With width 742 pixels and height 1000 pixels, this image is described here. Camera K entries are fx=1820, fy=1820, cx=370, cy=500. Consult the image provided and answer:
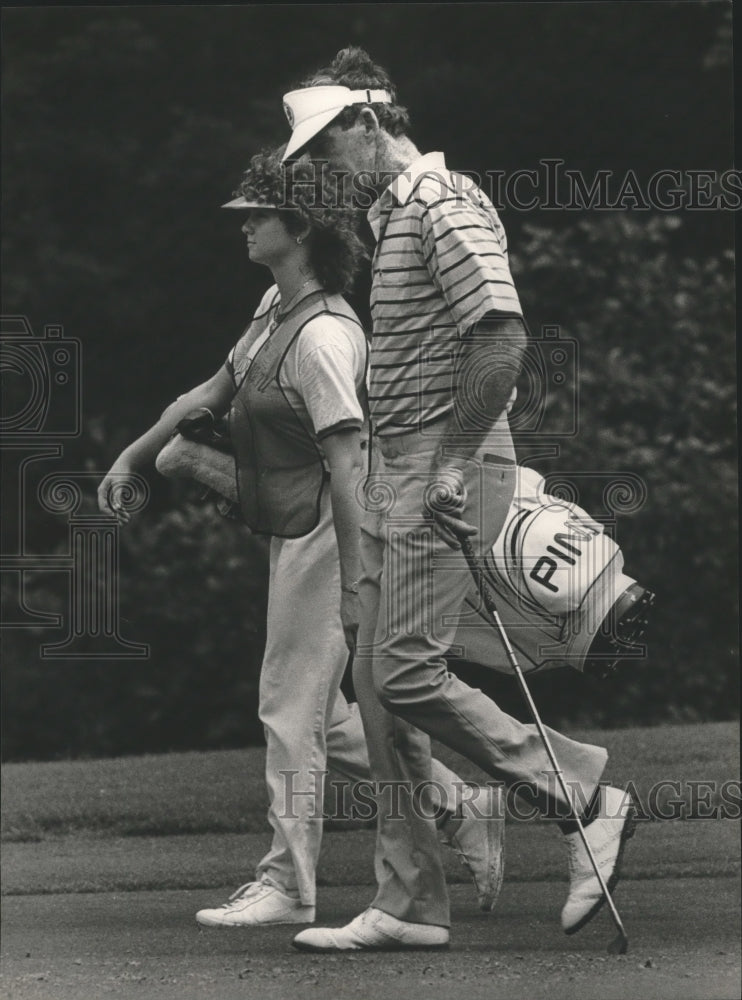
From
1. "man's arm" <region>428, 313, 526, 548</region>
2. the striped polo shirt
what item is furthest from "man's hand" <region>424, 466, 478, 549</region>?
the striped polo shirt

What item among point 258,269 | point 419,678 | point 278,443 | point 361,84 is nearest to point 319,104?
point 361,84

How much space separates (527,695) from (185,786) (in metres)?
3.20

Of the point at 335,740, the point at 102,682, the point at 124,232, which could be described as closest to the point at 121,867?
the point at 335,740

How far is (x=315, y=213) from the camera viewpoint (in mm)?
4883

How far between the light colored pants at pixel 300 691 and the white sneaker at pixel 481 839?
0.08 m

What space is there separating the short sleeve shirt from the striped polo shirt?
0.51 feet

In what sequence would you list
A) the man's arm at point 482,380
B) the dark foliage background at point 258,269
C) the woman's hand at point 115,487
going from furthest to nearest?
the dark foliage background at point 258,269, the woman's hand at point 115,487, the man's arm at point 482,380

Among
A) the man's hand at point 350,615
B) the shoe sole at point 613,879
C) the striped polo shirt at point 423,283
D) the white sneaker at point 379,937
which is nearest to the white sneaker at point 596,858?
the shoe sole at point 613,879

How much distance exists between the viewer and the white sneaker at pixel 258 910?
4887 mm

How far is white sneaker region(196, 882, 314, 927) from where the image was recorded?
16.0 ft

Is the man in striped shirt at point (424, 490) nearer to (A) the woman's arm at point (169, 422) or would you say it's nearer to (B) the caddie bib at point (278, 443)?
(B) the caddie bib at point (278, 443)

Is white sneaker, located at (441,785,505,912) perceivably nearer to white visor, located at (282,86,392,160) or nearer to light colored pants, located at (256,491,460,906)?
light colored pants, located at (256,491,460,906)

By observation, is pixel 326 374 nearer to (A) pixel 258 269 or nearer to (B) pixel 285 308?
(B) pixel 285 308

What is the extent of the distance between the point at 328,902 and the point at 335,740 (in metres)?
0.54
